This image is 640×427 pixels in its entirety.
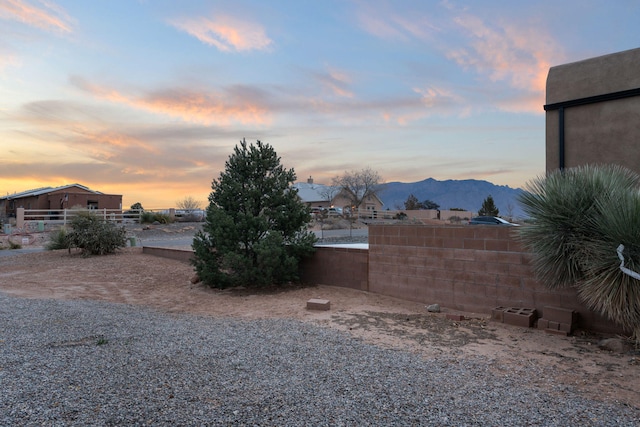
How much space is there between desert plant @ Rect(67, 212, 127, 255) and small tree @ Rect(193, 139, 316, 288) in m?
8.11

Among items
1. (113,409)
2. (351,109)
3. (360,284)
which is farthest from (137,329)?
(351,109)

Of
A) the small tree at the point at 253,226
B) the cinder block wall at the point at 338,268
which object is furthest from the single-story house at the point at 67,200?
the cinder block wall at the point at 338,268

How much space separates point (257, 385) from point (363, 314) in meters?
4.28

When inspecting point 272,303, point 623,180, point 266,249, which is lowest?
point 272,303

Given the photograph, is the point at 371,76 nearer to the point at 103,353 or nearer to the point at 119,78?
the point at 119,78

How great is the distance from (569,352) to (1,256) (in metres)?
21.9

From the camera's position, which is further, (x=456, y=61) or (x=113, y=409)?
(x=456, y=61)

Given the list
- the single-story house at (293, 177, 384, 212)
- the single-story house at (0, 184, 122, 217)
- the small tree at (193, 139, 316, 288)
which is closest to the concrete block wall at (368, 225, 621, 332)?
the small tree at (193, 139, 316, 288)

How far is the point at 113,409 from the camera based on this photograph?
3.72 m

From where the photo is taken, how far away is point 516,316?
7.21 meters

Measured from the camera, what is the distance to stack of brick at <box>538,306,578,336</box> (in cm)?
668

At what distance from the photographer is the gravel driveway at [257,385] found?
3648mm

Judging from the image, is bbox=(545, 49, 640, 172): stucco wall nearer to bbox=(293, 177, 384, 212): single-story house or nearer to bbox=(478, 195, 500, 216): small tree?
bbox=(478, 195, 500, 216): small tree

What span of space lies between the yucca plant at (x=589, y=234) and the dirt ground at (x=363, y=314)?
83cm
